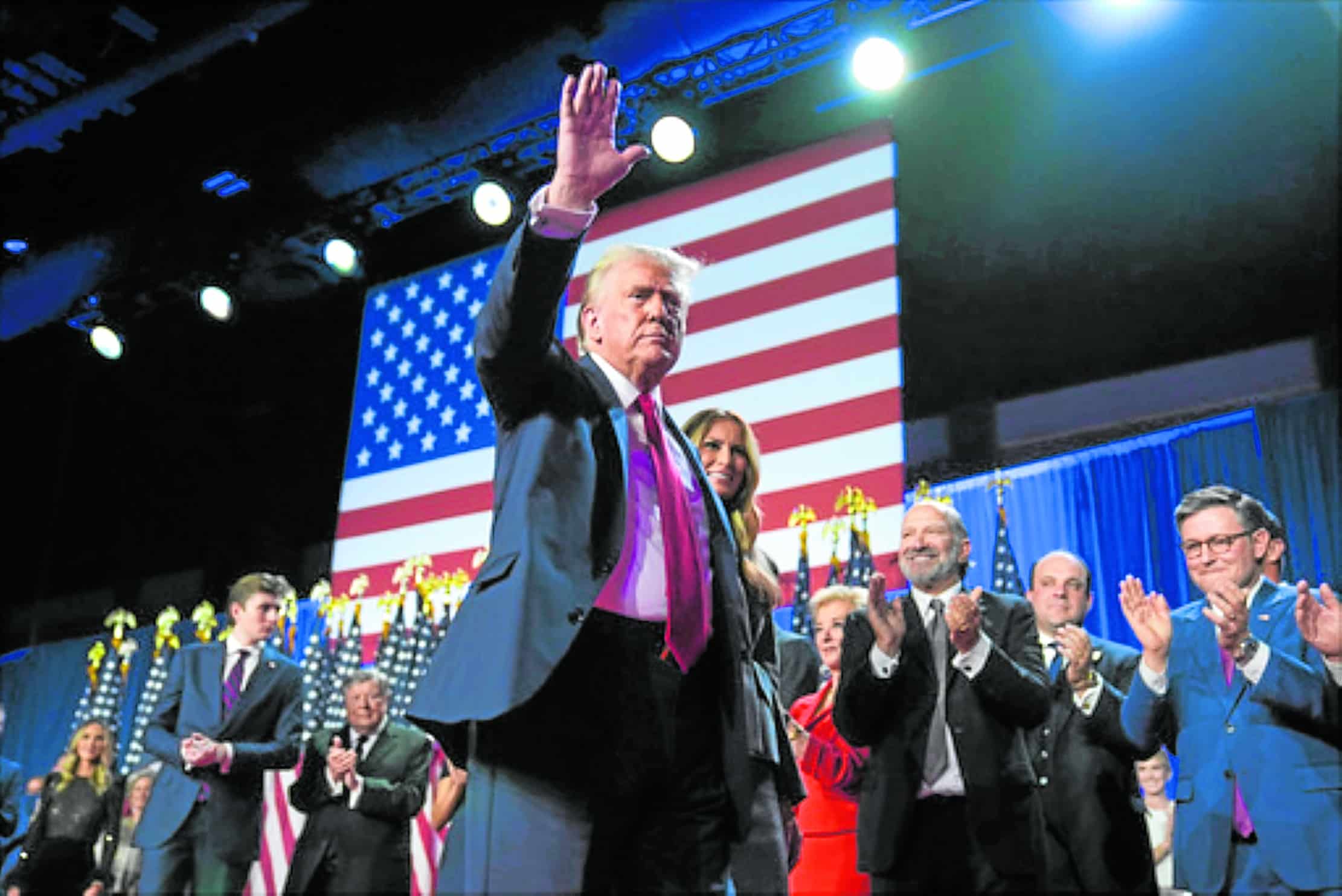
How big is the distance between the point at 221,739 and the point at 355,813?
2.04ft

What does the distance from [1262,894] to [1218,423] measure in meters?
4.12

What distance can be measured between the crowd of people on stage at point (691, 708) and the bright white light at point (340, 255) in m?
3.44

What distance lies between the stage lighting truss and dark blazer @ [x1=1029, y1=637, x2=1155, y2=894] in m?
3.93

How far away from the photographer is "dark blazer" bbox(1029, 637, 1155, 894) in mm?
3367

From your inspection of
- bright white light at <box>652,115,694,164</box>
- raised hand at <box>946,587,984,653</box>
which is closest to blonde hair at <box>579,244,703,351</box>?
raised hand at <box>946,587,984,653</box>

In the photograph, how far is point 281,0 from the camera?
22.2 ft

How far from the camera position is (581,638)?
1.63 meters

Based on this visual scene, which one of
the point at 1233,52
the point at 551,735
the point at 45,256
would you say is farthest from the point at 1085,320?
the point at 45,256

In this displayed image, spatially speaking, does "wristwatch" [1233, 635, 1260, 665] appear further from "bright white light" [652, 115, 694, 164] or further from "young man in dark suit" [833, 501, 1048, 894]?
"bright white light" [652, 115, 694, 164]

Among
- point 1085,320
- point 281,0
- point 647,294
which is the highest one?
point 281,0

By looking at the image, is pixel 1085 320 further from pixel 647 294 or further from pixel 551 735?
pixel 551 735

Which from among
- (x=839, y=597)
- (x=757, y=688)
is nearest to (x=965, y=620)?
(x=757, y=688)

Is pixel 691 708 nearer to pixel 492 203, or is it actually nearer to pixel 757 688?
pixel 757 688

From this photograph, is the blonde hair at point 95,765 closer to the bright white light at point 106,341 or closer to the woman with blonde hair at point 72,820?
the woman with blonde hair at point 72,820
